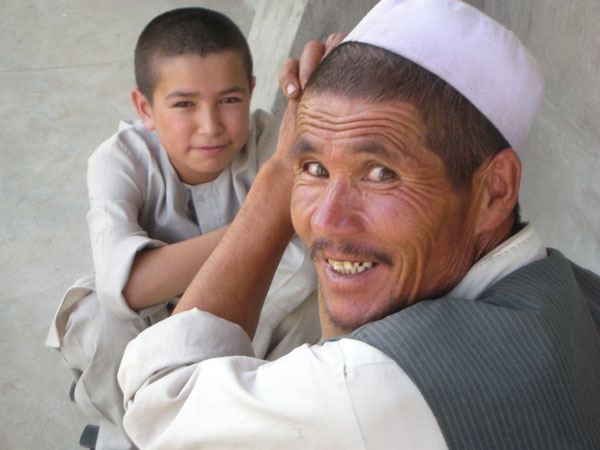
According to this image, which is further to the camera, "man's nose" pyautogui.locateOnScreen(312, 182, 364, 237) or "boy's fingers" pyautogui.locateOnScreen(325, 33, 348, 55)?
"boy's fingers" pyautogui.locateOnScreen(325, 33, 348, 55)

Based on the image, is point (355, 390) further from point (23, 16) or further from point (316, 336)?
point (23, 16)

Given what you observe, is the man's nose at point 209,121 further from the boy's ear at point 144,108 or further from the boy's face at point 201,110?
the boy's ear at point 144,108

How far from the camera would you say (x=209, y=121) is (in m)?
2.78

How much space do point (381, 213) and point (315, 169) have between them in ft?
0.68

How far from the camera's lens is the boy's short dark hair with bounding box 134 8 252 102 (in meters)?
2.85

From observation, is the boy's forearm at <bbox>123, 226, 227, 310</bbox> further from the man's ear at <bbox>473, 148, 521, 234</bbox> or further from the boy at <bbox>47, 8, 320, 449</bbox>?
the man's ear at <bbox>473, 148, 521, 234</bbox>

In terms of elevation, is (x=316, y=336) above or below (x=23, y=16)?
above

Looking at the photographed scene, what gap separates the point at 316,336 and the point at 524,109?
4.94ft

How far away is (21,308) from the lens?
373cm

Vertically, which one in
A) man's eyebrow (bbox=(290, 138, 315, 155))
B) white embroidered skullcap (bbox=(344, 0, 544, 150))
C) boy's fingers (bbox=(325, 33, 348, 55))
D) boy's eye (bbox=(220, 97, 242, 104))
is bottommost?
boy's eye (bbox=(220, 97, 242, 104))

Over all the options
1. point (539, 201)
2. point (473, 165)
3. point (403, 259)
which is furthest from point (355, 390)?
point (539, 201)

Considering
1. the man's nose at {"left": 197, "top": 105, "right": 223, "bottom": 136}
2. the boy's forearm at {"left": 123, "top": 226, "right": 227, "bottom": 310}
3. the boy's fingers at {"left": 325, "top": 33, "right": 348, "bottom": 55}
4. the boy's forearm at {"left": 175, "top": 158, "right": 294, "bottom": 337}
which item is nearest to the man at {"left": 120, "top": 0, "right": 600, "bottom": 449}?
the boy's forearm at {"left": 175, "top": 158, "right": 294, "bottom": 337}

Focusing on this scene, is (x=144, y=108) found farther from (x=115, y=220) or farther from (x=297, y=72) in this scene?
(x=297, y=72)

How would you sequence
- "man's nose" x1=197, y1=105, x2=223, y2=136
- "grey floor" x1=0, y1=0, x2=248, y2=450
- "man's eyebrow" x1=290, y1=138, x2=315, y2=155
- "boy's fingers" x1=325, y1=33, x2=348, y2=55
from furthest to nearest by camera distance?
"grey floor" x1=0, y1=0, x2=248, y2=450 → "man's nose" x1=197, y1=105, x2=223, y2=136 → "boy's fingers" x1=325, y1=33, x2=348, y2=55 → "man's eyebrow" x1=290, y1=138, x2=315, y2=155
